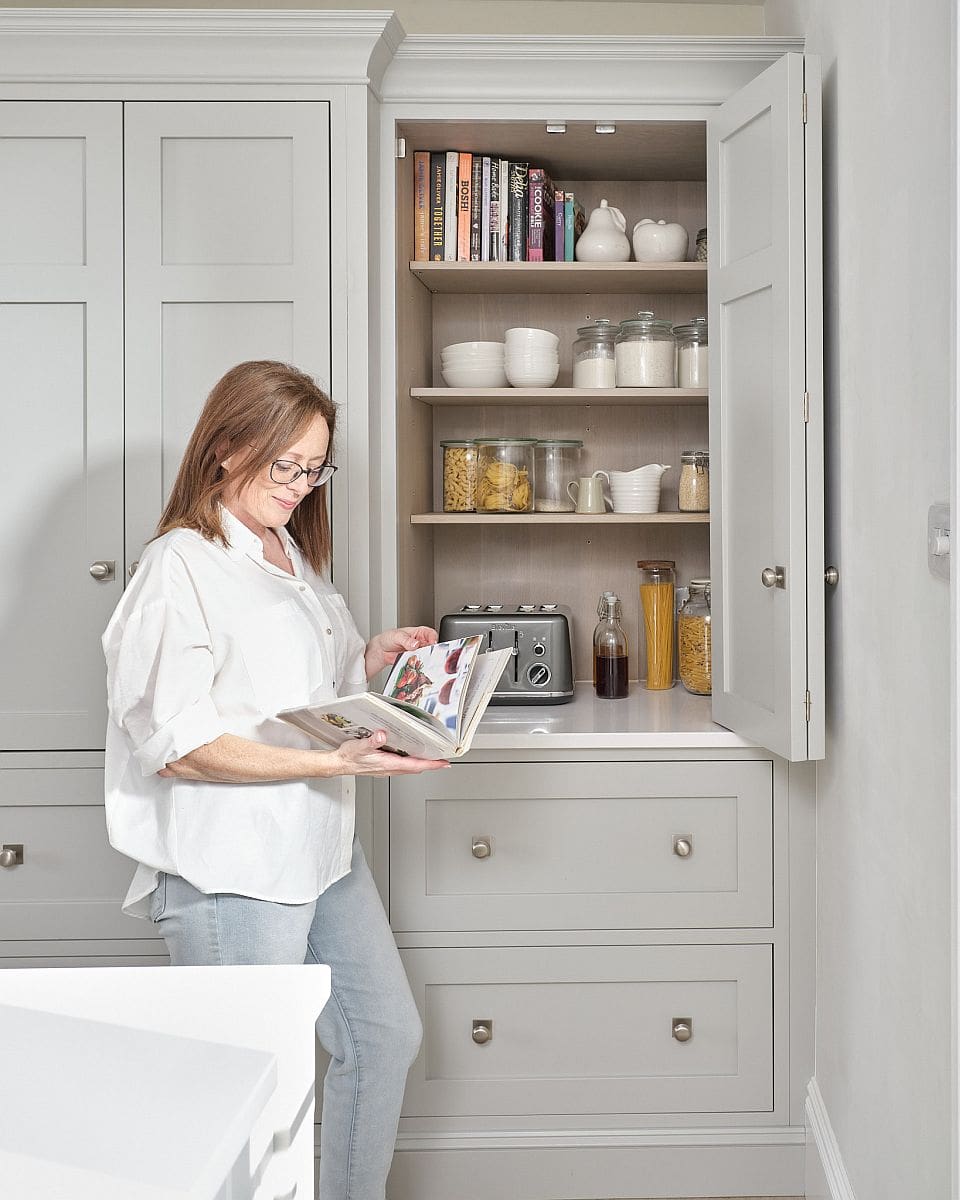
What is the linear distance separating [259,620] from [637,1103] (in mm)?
1261

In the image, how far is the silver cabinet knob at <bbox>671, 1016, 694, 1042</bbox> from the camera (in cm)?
198

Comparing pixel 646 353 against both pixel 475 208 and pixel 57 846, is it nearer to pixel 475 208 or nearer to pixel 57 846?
pixel 475 208

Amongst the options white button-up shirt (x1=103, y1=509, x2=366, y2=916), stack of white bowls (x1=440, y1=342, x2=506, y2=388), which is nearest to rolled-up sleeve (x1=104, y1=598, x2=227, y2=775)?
white button-up shirt (x1=103, y1=509, x2=366, y2=916)

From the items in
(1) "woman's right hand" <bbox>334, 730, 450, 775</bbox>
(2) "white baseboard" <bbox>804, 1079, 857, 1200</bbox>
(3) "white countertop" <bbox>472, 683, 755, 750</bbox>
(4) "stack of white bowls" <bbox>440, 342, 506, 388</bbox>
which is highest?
(4) "stack of white bowls" <bbox>440, 342, 506, 388</bbox>

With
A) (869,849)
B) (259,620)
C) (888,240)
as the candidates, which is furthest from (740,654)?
(259,620)

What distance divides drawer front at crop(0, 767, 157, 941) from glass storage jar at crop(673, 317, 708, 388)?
4.85ft

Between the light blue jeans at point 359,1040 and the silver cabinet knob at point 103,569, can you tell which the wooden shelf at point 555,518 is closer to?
the silver cabinet knob at point 103,569

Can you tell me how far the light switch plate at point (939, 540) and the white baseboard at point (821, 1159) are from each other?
3.76 feet

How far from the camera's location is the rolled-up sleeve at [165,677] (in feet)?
4.43

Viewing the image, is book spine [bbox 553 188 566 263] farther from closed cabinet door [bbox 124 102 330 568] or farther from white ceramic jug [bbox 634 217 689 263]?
closed cabinet door [bbox 124 102 330 568]

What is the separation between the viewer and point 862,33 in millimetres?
1568

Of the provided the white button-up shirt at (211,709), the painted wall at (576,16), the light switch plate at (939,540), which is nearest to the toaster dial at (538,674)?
the white button-up shirt at (211,709)

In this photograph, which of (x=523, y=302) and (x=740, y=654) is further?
(x=523, y=302)

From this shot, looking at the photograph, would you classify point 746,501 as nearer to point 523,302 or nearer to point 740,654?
point 740,654
